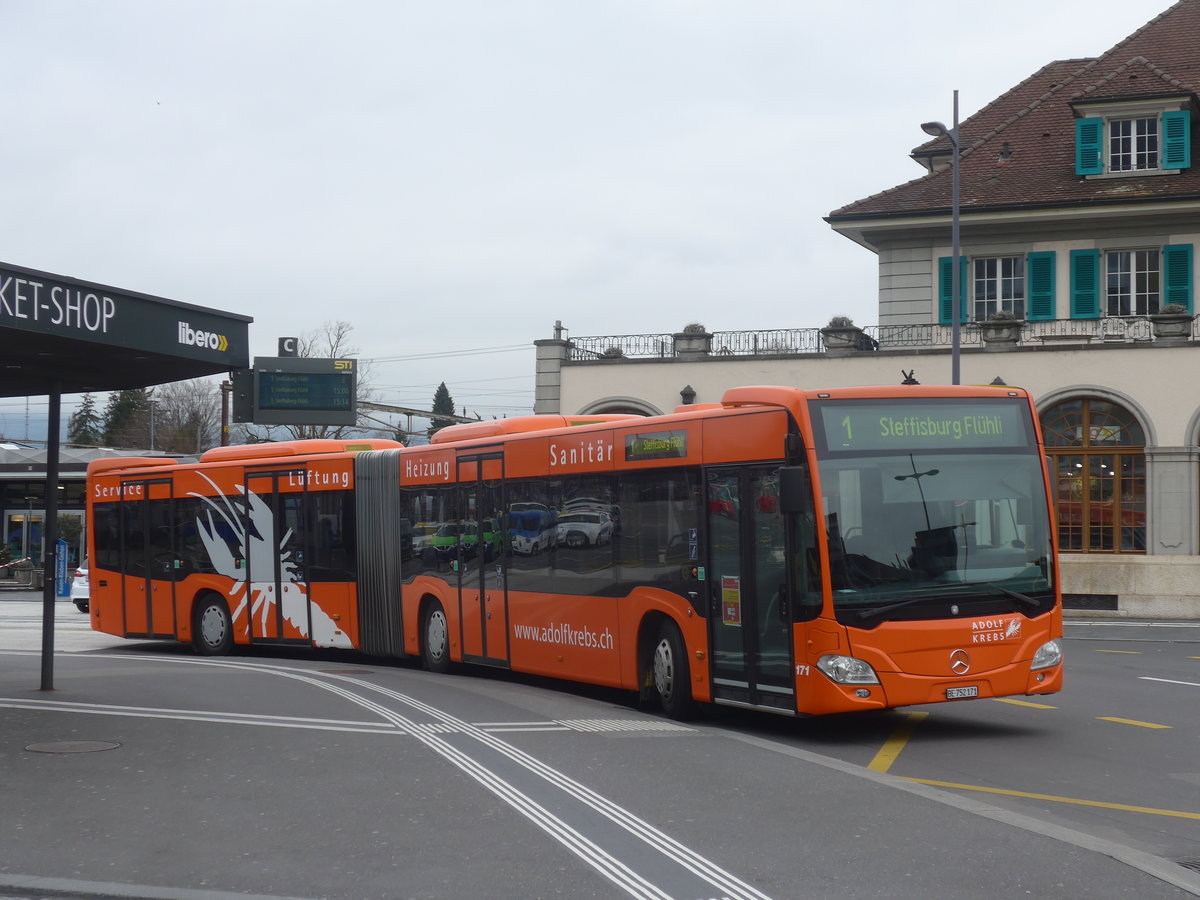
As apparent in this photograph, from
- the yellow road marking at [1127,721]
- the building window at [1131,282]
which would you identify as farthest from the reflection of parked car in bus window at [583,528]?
the building window at [1131,282]

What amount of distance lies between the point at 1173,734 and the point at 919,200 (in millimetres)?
23696

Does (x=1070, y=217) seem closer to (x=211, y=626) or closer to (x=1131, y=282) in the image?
(x=1131, y=282)

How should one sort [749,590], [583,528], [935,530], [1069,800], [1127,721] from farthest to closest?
[583,528] → [1127,721] → [749,590] → [935,530] → [1069,800]

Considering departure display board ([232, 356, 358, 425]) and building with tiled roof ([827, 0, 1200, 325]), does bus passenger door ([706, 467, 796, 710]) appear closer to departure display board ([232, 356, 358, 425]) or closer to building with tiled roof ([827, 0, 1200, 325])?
building with tiled roof ([827, 0, 1200, 325])

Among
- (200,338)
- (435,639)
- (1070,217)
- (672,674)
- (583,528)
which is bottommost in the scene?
(435,639)

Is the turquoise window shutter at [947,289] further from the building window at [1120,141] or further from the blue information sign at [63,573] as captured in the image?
the blue information sign at [63,573]

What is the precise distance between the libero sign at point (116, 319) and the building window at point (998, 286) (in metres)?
22.9

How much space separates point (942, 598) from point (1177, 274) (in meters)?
23.4

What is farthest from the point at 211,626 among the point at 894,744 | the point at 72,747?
the point at 894,744

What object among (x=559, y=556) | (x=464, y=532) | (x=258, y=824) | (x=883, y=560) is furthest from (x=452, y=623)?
(x=258, y=824)

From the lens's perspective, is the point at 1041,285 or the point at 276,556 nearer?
the point at 276,556

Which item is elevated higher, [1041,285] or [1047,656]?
[1041,285]

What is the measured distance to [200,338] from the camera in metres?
13.6

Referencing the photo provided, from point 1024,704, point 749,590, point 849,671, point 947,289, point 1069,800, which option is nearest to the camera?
point 1069,800
